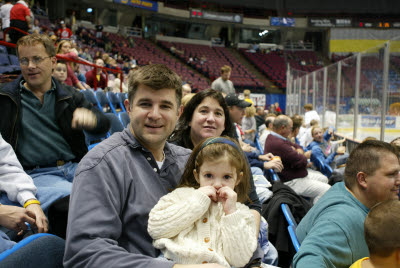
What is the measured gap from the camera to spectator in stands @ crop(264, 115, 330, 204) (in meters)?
3.67

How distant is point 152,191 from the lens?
1.27 m

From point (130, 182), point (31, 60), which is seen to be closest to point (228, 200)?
point (130, 182)

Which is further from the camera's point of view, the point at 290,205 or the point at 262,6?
the point at 262,6

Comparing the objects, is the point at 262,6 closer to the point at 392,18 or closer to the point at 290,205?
the point at 392,18

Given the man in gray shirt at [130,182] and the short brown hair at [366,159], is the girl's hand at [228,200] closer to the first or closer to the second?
the man in gray shirt at [130,182]

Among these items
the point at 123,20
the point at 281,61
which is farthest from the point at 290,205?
the point at 281,61

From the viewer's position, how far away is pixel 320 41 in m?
27.4

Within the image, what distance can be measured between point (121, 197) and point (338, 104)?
7559 millimetres

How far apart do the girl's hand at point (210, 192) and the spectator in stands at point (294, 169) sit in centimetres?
260

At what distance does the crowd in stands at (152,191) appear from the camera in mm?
1089

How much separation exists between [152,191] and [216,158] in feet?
0.93

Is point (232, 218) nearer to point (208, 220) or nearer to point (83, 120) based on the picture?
point (208, 220)

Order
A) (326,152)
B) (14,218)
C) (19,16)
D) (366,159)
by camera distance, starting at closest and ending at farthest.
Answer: (14,218) → (366,159) → (326,152) → (19,16)

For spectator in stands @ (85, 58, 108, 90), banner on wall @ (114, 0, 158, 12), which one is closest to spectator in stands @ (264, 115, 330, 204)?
spectator in stands @ (85, 58, 108, 90)
